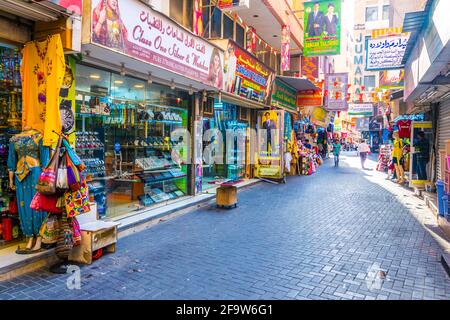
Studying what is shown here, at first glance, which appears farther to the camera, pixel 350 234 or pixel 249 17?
pixel 249 17

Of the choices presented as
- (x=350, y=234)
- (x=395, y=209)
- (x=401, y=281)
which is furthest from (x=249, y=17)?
(x=401, y=281)

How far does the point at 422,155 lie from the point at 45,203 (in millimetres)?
12788

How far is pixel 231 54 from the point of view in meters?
10.6

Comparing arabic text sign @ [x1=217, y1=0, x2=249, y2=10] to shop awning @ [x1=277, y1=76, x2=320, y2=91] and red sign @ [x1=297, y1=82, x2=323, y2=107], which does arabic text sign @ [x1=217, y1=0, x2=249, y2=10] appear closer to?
shop awning @ [x1=277, y1=76, x2=320, y2=91]

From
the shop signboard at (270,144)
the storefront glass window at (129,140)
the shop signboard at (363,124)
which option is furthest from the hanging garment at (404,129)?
the shop signboard at (363,124)

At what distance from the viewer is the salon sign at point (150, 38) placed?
5688mm

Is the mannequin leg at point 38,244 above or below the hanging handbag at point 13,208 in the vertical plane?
below

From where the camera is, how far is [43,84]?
5297 mm

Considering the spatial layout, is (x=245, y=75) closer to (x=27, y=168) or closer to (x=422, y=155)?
(x=422, y=155)

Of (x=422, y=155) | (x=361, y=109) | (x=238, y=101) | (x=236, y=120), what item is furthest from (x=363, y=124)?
(x=238, y=101)

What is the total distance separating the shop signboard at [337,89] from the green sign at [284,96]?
5.83 m

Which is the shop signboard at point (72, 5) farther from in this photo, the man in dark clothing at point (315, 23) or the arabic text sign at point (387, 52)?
the arabic text sign at point (387, 52)
